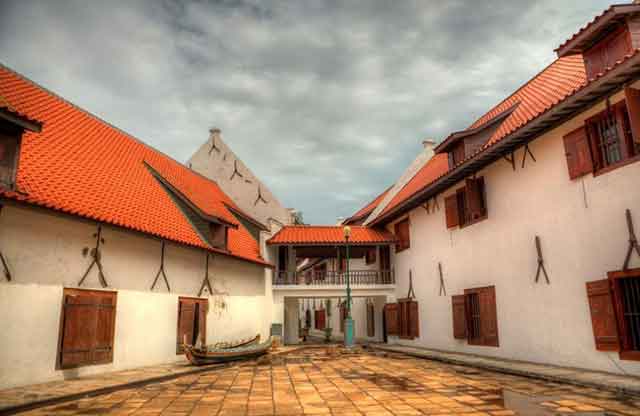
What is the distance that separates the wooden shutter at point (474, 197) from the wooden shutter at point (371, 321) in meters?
12.2

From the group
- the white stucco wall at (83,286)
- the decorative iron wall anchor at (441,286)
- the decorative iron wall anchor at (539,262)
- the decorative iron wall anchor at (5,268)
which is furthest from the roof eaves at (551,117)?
the decorative iron wall anchor at (5,268)

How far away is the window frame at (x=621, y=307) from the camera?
9.09 metres

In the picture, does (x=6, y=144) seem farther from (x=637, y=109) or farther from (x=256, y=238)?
(x=256, y=238)

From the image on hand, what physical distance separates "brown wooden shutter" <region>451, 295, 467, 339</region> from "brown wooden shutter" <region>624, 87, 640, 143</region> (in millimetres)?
8357

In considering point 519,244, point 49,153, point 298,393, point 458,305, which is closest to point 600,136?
point 519,244

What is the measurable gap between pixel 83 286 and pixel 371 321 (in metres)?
18.2

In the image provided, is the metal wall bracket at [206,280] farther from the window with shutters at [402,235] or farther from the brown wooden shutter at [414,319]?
the window with shutters at [402,235]

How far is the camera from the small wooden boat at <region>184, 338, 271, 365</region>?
1262 centimetres

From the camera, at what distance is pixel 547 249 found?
11758mm

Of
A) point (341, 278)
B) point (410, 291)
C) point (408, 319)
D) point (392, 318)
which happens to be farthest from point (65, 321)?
point (341, 278)

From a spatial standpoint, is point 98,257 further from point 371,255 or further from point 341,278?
point 371,255

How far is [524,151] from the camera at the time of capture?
41.8 ft

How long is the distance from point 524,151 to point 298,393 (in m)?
9.12

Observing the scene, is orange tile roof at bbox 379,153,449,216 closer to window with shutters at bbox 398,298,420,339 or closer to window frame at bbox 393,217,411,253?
window frame at bbox 393,217,411,253
